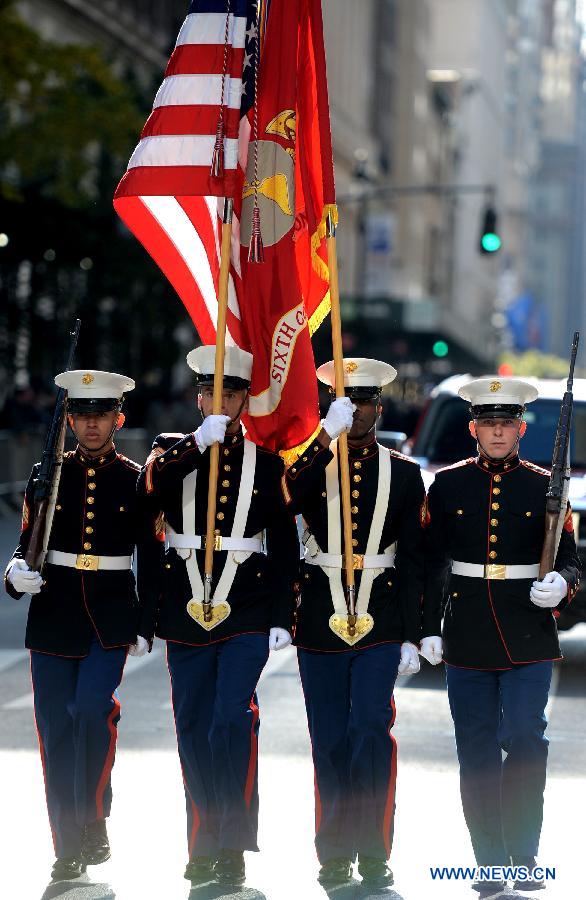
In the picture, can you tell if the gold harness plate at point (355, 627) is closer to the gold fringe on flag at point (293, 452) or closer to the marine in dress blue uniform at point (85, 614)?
the marine in dress blue uniform at point (85, 614)

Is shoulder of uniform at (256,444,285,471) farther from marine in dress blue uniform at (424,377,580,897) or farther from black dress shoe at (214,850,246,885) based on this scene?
black dress shoe at (214,850,246,885)

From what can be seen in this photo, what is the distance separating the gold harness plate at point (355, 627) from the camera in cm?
717

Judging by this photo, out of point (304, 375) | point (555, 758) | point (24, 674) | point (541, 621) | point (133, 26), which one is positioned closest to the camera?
point (541, 621)

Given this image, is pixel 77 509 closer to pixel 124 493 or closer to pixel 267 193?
pixel 124 493

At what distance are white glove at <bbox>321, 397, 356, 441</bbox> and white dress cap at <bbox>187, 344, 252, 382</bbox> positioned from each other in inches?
17.9

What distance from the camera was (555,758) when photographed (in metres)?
10.2

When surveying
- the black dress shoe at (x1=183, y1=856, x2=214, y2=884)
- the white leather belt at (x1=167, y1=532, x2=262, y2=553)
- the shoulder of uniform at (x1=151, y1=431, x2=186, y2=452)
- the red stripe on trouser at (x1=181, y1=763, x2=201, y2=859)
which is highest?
the shoulder of uniform at (x1=151, y1=431, x2=186, y2=452)

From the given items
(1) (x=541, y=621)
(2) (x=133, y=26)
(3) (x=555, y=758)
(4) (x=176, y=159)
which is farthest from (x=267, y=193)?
(2) (x=133, y=26)

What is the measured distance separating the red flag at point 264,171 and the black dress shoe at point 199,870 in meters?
1.70

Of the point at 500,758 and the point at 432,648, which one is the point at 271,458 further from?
the point at 500,758

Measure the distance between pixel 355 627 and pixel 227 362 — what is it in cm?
111

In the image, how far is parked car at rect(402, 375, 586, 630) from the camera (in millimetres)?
13469

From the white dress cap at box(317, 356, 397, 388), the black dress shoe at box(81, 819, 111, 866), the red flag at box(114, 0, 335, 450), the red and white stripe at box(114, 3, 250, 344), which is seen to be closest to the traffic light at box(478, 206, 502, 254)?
the red flag at box(114, 0, 335, 450)

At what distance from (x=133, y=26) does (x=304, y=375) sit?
3588 centimetres
